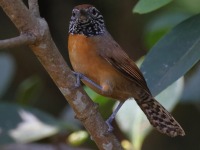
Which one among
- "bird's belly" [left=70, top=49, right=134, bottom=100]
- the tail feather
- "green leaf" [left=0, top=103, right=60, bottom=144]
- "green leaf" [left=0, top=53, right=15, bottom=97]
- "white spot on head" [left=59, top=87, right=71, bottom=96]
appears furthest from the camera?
"green leaf" [left=0, top=53, right=15, bottom=97]

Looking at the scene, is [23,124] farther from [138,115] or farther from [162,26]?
[162,26]

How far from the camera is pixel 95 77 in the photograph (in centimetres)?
334

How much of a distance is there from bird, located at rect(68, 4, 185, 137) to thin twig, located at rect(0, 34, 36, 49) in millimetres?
728

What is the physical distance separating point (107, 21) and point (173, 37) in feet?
9.29

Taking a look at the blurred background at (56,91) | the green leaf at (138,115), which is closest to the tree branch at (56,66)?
the green leaf at (138,115)

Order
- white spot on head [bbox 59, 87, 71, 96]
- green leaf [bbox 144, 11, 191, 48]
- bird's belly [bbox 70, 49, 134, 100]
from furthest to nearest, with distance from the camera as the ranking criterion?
green leaf [bbox 144, 11, 191, 48]
bird's belly [bbox 70, 49, 134, 100]
white spot on head [bbox 59, 87, 71, 96]

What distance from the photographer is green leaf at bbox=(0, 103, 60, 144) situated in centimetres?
395

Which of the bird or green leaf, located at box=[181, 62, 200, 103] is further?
green leaf, located at box=[181, 62, 200, 103]

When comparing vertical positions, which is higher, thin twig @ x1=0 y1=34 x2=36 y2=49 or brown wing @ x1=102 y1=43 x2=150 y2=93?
thin twig @ x1=0 y1=34 x2=36 y2=49

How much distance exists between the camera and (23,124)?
409 centimetres

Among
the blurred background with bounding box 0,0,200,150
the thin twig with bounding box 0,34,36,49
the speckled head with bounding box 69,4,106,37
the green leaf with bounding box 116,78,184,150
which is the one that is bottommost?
the blurred background with bounding box 0,0,200,150

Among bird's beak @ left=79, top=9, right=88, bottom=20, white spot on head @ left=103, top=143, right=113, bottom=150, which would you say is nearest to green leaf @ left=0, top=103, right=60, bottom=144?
bird's beak @ left=79, top=9, right=88, bottom=20

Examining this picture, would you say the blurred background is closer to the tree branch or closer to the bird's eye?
the bird's eye

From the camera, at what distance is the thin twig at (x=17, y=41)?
2.40 m
